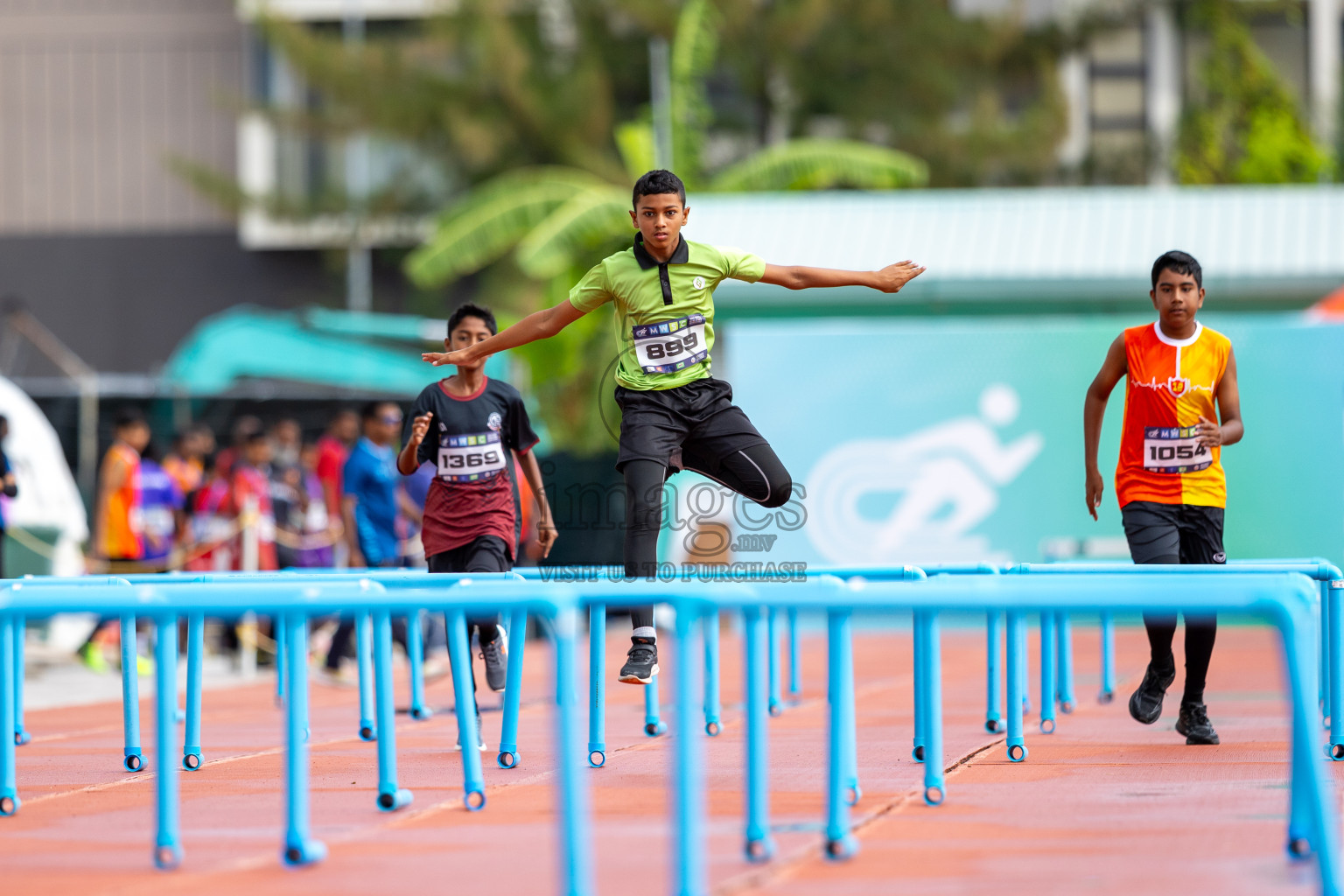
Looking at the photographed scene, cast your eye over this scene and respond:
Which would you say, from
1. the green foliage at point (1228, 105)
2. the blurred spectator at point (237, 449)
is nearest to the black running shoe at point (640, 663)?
the blurred spectator at point (237, 449)

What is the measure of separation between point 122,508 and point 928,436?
6.93 meters

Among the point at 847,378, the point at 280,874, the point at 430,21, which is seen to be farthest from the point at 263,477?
the point at 430,21

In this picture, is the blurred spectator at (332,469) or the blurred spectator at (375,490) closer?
the blurred spectator at (375,490)

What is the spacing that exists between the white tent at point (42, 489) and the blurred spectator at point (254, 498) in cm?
133

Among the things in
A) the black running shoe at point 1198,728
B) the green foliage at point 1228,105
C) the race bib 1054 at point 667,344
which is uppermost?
the green foliage at point 1228,105

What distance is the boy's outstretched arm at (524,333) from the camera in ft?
22.4

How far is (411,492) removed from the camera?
42.9ft

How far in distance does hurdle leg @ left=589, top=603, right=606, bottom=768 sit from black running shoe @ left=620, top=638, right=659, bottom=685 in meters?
0.40

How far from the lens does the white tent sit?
1455 cm

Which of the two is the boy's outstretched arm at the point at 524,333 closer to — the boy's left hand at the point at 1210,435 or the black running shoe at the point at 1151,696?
the boy's left hand at the point at 1210,435

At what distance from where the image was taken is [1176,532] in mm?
7523

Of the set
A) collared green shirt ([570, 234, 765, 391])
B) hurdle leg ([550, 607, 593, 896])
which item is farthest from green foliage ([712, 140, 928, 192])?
hurdle leg ([550, 607, 593, 896])

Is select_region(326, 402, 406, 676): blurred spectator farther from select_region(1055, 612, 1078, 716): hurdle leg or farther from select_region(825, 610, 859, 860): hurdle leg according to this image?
select_region(825, 610, 859, 860): hurdle leg

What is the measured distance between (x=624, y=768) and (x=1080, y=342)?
29.7 ft
